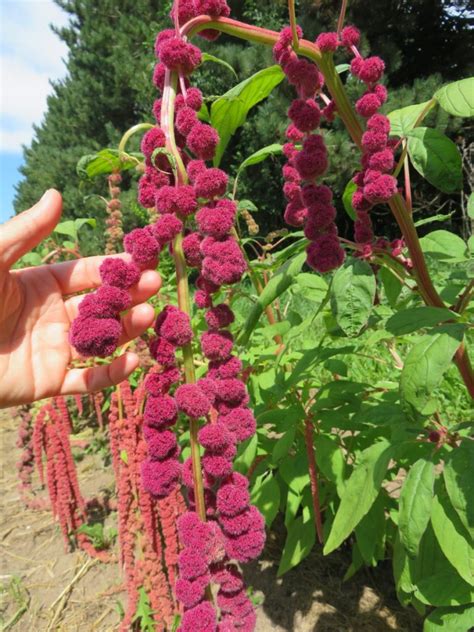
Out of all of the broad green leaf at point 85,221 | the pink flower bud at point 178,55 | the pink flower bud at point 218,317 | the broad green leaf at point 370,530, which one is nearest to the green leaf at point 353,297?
the pink flower bud at point 218,317

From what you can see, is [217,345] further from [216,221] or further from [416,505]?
[416,505]

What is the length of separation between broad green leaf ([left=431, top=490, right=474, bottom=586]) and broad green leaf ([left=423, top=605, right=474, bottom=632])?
113 millimetres

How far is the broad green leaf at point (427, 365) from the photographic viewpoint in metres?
0.84

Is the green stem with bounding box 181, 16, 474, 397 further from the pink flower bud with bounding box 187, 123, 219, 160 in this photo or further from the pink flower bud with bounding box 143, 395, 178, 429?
the pink flower bud with bounding box 143, 395, 178, 429

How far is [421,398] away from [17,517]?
2.97 meters

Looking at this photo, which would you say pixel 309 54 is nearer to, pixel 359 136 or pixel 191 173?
pixel 359 136

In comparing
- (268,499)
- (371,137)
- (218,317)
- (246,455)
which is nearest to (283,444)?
(246,455)

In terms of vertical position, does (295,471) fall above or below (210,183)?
below

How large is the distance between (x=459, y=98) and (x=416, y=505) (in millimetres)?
806

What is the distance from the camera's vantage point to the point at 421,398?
86 centimetres

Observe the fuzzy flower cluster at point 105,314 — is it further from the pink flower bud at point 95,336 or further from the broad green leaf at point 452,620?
the broad green leaf at point 452,620

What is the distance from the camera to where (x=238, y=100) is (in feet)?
3.24

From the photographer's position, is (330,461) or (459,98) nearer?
(459,98)

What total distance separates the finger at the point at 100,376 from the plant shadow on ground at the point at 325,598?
130 cm
